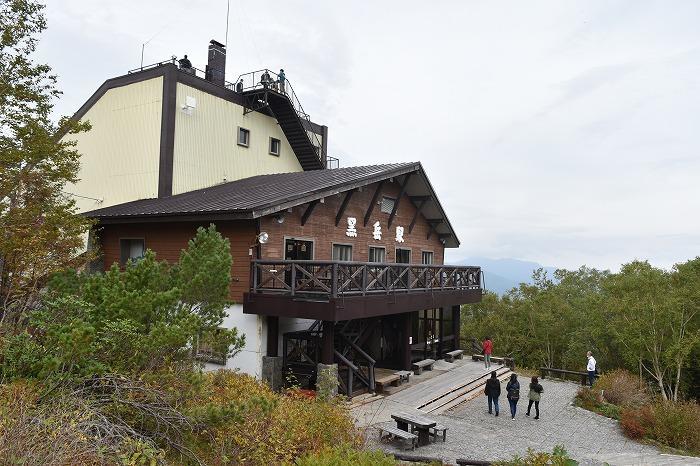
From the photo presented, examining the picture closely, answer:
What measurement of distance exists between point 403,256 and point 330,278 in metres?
8.15

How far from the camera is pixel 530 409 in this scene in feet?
47.2

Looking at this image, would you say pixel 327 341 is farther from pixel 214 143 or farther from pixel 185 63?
pixel 185 63

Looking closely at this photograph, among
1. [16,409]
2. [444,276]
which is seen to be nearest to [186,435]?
[16,409]

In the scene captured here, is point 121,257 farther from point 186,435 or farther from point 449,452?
point 449,452

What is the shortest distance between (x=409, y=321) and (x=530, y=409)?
15.5ft

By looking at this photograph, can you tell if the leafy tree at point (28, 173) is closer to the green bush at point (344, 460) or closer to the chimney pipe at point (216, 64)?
the green bush at point (344, 460)

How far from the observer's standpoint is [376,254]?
734 inches

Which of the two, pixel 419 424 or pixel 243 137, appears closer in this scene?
pixel 419 424

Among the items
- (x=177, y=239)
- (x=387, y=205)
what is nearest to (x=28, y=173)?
(x=177, y=239)

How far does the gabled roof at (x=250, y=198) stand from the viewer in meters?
12.7

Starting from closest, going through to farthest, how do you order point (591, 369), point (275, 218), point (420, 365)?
point (275, 218) < point (420, 365) < point (591, 369)

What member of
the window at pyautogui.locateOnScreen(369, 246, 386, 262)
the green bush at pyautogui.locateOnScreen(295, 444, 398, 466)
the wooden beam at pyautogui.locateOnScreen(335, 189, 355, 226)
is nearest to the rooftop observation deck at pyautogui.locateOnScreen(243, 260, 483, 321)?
the wooden beam at pyautogui.locateOnScreen(335, 189, 355, 226)

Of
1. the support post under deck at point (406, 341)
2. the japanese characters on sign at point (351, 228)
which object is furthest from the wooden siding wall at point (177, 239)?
the support post under deck at point (406, 341)

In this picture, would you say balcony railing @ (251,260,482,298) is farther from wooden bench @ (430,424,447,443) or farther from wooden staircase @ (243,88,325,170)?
wooden staircase @ (243,88,325,170)
